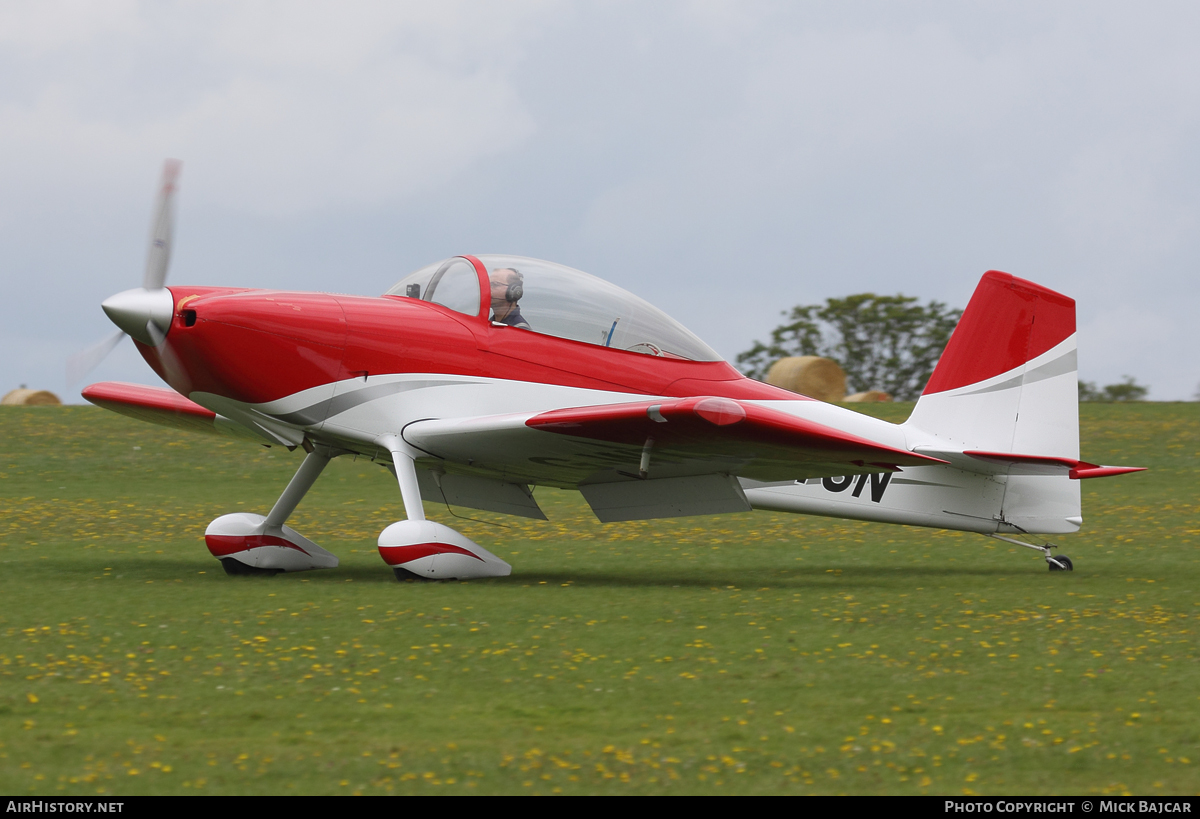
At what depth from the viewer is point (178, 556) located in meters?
11.0

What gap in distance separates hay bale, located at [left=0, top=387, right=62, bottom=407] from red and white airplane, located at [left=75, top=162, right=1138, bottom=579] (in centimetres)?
1975

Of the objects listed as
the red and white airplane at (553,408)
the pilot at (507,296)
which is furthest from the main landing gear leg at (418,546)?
the pilot at (507,296)

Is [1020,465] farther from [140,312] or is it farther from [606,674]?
[140,312]

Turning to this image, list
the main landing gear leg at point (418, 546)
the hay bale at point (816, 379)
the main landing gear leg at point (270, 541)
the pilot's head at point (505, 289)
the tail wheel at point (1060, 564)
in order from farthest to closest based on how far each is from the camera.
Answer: the hay bale at point (816, 379), the tail wheel at point (1060, 564), the main landing gear leg at point (270, 541), the pilot's head at point (505, 289), the main landing gear leg at point (418, 546)

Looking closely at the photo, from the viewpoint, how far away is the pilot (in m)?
9.58

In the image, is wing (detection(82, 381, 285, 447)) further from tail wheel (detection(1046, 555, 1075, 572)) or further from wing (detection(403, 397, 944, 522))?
tail wheel (detection(1046, 555, 1075, 572))

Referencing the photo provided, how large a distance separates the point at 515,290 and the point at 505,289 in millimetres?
86

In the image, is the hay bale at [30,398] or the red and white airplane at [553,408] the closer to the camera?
the red and white airplane at [553,408]

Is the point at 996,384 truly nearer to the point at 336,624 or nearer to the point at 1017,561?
the point at 1017,561

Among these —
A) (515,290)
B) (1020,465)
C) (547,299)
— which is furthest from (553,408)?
(1020,465)

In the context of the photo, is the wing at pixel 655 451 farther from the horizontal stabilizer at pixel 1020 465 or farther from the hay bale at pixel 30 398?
the hay bale at pixel 30 398

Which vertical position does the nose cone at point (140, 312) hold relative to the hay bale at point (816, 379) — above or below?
below

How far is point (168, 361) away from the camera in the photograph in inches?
342

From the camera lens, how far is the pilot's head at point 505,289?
9.57 metres
